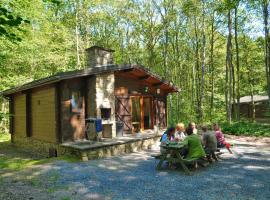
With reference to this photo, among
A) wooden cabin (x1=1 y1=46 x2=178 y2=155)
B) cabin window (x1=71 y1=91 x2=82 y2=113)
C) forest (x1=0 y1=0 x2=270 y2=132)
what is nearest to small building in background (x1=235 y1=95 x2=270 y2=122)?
forest (x1=0 y1=0 x2=270 y2=132)

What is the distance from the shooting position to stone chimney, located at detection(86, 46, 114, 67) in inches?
460

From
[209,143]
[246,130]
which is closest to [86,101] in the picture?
[209,143]

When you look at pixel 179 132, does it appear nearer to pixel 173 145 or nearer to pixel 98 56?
pixel 173 145

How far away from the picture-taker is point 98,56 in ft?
38.5

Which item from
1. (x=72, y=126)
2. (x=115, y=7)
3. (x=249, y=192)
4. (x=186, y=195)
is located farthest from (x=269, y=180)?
(x=115, y=7)

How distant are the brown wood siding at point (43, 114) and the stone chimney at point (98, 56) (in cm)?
252

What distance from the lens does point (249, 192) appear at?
4.94 m

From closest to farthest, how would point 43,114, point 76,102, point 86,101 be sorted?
point 76,102 → point 86,101 → point 43,114

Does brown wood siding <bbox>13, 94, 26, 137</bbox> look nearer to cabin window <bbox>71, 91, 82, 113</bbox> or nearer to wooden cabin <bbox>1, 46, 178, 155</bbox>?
wooden cabin <bbox>1, 46, 178, 155</bbox>

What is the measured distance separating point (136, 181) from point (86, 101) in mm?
5424

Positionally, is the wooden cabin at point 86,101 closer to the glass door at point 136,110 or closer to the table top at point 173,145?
the glass door at point 136,110

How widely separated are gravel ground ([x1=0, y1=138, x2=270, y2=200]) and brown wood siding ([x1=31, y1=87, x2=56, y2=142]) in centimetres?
252

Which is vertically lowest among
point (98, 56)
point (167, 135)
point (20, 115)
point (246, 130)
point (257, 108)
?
point (246, 130)

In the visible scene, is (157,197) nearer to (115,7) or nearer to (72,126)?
(72,126)
